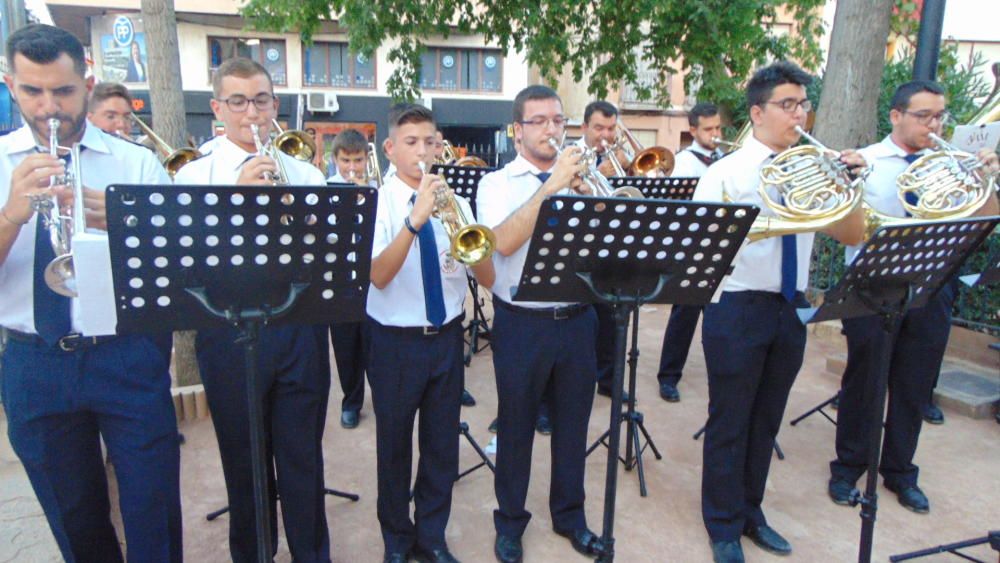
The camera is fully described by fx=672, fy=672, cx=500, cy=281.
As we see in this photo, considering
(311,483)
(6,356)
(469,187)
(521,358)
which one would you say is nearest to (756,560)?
(521,358)

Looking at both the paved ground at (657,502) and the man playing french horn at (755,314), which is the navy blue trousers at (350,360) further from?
the man playing french horn at (755,314)

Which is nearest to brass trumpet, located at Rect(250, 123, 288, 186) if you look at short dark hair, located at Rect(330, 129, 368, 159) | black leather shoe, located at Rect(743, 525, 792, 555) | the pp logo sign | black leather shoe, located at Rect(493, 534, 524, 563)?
black leather shoe, located at Rect(493, 534, 524, 563)

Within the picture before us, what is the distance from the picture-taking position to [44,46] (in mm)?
2219

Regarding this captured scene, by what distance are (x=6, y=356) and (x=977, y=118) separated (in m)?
5.33

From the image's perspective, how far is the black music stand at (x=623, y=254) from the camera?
239cm

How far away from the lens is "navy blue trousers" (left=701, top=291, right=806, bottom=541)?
3.21m

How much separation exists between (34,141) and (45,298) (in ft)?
1.84

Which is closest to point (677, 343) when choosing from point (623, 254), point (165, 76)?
point (623, 254)

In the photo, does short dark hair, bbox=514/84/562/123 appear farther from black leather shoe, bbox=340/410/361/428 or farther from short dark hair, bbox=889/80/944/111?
black leather shoe, bbox=340/410/361/428

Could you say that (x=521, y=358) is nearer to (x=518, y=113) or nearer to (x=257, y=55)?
(x=518, y=113)

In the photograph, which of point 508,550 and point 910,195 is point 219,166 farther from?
point 910,195

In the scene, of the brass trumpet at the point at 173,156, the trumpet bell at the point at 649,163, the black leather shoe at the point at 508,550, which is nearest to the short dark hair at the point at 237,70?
the brass trumpet at the point at 173,156

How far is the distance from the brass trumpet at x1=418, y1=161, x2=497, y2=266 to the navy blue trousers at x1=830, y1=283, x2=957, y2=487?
2.39 metres

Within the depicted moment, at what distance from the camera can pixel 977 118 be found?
4281 millimetres
